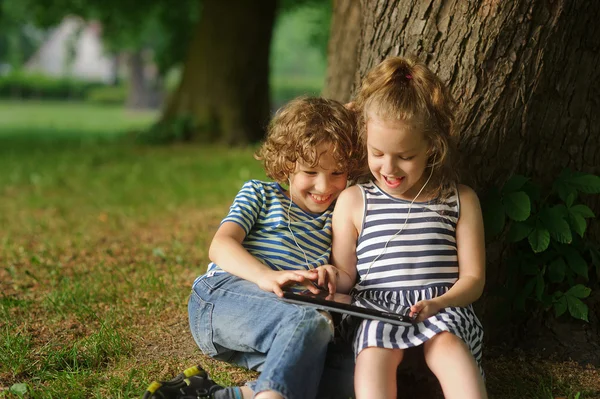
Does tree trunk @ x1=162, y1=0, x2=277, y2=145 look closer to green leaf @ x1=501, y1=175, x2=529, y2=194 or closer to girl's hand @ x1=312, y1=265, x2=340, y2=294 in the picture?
green leaf @ x1=501, y1=175, x2=529, y2=194

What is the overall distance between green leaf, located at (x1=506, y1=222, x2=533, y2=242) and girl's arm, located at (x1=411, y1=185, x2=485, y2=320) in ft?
1.20

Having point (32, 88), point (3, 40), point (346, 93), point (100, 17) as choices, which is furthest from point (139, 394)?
point (3, 40)

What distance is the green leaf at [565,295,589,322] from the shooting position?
132 inches

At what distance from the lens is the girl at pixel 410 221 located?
9.23ft

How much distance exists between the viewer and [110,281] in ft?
14.8

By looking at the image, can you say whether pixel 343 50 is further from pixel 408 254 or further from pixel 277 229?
pixel 408 254

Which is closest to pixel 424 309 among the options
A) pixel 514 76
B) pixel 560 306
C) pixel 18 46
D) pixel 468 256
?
pixel 468 256

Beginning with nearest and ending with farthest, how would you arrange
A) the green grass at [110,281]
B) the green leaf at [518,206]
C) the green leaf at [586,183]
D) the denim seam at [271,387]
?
the denim seam at [271,387] < the green grass at [110,281] < the green leaf at [518,206] < the green leaf at [586,183]

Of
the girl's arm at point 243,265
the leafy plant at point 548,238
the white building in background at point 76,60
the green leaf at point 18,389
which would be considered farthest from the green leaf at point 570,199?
the white building in background at point 76,60

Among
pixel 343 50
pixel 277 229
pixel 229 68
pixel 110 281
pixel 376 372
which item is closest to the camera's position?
pixel 376 372

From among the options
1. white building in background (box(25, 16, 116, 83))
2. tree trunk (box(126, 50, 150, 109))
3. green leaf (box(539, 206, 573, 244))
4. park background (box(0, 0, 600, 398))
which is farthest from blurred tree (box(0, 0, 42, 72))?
green leaf (box(539, 206, 573, 244))

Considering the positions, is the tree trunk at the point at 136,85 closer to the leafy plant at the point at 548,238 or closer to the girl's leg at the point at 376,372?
the leafy plant at the point at 548,238

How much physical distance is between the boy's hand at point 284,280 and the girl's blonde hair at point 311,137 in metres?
0.51

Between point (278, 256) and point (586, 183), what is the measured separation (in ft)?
4.56
